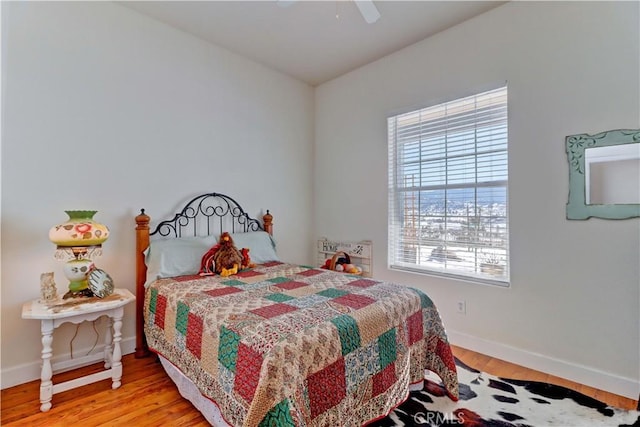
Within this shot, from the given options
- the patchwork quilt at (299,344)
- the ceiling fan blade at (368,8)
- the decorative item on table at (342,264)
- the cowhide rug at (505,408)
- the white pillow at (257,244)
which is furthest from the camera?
the decorative item on table at (342,264)

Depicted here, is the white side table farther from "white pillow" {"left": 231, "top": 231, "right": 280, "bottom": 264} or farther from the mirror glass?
the mirror glass

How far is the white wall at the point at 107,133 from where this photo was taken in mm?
2090

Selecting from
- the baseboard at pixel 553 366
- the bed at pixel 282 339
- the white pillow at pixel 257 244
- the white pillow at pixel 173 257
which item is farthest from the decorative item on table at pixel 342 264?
the white pillow at pixel 173 257

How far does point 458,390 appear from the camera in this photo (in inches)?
76.6

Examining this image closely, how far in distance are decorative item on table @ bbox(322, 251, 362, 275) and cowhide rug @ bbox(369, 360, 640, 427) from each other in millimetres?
1421

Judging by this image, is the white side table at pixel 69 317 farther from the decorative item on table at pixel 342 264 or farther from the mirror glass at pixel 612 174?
the mirror glass at pixel 612 174

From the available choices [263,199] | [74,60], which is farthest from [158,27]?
[263,199]

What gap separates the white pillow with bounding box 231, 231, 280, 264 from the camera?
2982 millimetres

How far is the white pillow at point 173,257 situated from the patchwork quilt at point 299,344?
0.13 m

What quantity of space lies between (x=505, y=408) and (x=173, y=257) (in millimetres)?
2459

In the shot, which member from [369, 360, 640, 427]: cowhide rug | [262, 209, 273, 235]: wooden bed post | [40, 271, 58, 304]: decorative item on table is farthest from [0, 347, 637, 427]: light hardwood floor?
[262, 209, 273, 235]: wooden bed post

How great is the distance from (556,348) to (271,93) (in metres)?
3.54

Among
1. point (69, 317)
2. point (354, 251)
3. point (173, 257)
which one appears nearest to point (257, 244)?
point (173, 257)

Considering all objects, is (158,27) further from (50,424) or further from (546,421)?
(546,421)
